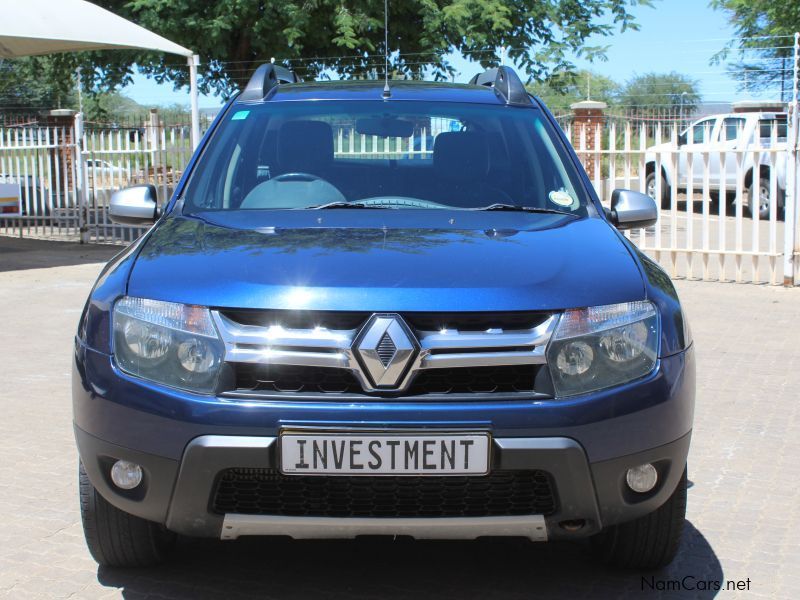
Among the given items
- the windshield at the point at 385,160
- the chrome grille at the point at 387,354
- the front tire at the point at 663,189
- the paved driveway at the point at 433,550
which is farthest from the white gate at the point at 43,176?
the chrome grille at the point at 387,354

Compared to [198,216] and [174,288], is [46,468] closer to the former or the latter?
[198,216]

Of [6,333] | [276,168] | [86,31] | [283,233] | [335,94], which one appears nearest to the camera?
[283,233]

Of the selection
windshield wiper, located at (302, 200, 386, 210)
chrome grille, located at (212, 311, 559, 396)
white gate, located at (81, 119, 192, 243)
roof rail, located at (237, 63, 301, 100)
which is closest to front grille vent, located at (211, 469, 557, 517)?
chrome grille, located at (212, 311, 559, 396)

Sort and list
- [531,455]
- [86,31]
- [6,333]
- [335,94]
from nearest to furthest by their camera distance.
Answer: [531,455], [335,94], [6,333], [86,31]

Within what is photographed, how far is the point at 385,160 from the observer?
14.2 ft

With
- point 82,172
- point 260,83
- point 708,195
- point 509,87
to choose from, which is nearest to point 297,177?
point 260,83

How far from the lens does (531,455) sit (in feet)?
9.52

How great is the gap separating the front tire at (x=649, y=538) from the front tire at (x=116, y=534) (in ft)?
4.83

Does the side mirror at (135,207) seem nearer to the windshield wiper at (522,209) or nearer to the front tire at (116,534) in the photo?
the front tire at (116,534)

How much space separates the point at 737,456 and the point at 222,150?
2.83m

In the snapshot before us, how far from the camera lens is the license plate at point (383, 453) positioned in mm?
2893

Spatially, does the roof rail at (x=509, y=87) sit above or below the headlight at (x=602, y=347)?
above

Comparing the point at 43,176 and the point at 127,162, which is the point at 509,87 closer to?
the point at 127,162

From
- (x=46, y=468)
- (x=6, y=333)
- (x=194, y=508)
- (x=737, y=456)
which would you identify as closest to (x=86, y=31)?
(x=6, y=333)
